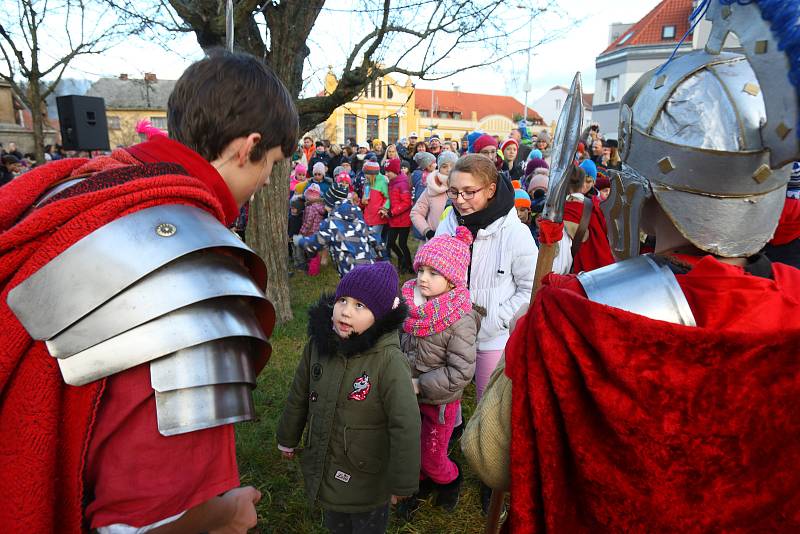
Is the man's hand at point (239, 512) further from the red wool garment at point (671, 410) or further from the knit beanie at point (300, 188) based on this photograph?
the knit beanie at point (300, 188)

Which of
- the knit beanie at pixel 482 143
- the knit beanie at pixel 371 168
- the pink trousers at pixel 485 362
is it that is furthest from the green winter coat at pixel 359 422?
the knit beanie at pixel 371 168

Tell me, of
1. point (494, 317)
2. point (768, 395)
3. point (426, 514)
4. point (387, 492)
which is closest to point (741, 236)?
point (768, 395)

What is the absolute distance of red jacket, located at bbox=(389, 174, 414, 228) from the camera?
27.4 ft

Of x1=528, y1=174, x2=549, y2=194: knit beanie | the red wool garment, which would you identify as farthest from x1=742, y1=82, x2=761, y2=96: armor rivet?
x1=528, y1=174, x2=549, y2=194: knit beanie

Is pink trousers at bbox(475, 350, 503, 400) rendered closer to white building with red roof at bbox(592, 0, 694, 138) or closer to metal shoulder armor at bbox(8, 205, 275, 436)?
metal shoulder armor at bbox(8, 205, 275, 436)

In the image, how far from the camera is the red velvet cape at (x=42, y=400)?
96 cm

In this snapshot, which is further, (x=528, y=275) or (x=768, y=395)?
(x=528, y=275)

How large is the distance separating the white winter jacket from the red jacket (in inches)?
204

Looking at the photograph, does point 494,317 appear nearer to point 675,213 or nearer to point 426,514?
point 426,514

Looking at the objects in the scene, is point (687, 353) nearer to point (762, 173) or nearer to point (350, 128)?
point (762, 173)

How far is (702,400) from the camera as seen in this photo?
3.14ft

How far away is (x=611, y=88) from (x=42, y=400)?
3397 cm

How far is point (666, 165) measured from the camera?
1.18 meters

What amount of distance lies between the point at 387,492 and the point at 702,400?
1.71 metres
